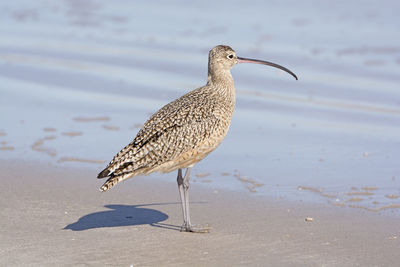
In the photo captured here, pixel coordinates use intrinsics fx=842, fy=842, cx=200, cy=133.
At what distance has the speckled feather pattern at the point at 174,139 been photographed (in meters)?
6.67

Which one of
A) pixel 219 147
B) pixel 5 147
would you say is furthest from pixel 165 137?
pixel 5 147

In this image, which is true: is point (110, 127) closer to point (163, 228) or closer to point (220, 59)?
point (220, 59)

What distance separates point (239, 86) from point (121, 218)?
17.4 ft

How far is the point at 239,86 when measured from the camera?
39.4ft

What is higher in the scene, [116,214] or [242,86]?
[242,86]

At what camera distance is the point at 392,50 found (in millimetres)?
13867

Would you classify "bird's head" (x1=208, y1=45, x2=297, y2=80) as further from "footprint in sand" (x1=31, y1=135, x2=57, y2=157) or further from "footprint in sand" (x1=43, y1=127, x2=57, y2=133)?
"footprint in sand" (x1=43, y1=127, x2=57, y2=133)

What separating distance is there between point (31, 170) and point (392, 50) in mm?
7612

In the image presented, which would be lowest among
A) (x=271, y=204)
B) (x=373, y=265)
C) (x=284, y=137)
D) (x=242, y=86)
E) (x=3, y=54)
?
(x=373, y=265)

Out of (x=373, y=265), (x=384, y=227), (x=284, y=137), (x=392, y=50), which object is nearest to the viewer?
(x=373, y=265)

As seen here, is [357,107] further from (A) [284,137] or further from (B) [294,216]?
(B) [294,216]

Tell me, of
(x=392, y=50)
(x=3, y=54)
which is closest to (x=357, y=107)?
(x=392, y=50)

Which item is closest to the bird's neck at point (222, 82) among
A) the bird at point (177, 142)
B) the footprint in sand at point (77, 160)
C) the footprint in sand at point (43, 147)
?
the bird at point (177, 142)

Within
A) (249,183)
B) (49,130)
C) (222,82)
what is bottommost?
(249,183)
